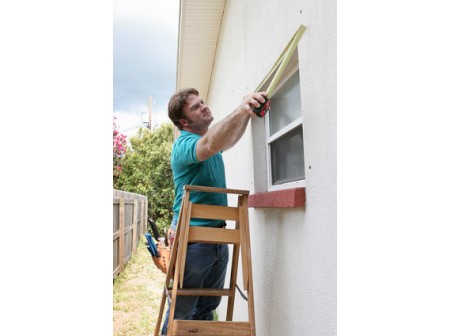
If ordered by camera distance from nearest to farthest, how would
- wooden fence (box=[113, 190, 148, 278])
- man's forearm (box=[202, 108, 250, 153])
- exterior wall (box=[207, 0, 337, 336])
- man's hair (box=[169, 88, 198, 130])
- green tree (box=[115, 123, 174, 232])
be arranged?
exterior wall (box=[207, 0, 337, 336]) → man's forearm (box=[202, 108, 250, 153]) → man's hair (box=[169, 88, 198, 130]) → wooden fence (box=[113, 190, 148, 278]) → green tree (box=[115, 123, 174, 232])

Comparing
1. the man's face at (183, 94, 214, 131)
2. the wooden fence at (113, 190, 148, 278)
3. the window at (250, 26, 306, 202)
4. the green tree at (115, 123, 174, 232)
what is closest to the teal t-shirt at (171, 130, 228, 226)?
the man's face at (183, 94, 214, 131)

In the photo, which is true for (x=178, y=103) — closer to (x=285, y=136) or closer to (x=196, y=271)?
(x=285, y=136)

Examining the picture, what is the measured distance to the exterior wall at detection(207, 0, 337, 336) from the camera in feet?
4.81

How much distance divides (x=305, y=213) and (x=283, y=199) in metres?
0.19

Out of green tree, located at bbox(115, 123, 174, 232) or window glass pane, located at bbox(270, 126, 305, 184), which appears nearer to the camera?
window glass pane, located at bbox(270, 126, 305, 184)

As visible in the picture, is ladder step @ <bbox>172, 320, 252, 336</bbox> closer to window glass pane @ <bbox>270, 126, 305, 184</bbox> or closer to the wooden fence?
window glass pane @ <bbox>270, 126, 305, 184</bbox>

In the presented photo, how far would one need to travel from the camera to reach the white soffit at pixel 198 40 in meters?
5.26

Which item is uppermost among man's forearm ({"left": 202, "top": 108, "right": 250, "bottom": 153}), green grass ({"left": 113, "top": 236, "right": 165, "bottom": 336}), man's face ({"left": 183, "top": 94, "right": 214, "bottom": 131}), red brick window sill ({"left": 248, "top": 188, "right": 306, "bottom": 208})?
man's face ({"left": 183, "top": 94, "right": 214, "bottom": 131})

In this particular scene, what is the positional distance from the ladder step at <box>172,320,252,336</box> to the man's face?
1.36 m

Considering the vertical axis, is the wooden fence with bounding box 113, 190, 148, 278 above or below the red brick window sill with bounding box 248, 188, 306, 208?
below

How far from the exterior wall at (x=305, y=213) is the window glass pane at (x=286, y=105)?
0.55 feet

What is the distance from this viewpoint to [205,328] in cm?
204

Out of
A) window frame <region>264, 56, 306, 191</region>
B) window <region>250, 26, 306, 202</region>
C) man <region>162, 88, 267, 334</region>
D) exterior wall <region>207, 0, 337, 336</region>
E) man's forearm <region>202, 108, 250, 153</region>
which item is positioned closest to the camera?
exterior wall <region>207, 0, 337, 336</region>
